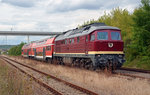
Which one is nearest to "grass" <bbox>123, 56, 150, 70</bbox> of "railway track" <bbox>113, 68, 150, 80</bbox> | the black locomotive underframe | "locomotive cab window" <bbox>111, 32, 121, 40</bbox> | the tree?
the tree

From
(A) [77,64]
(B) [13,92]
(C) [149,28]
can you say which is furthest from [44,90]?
(C) [149,28]

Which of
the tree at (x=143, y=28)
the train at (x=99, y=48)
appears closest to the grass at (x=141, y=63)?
the tree at (x=143, y=28)

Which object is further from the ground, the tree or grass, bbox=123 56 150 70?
the tree

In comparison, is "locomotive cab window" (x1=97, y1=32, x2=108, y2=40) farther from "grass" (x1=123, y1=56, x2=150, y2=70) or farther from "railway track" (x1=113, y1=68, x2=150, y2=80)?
"grass" (x1=123, y1=56, x2=150, y2=70)

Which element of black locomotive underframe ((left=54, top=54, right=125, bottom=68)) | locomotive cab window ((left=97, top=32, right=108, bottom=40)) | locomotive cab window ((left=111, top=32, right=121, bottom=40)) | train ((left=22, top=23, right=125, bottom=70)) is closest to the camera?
black locomotive underframe ((left=54, top=54, right=125, bottom=68))

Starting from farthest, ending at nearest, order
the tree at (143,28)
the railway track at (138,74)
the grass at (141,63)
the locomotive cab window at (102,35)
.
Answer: the grass at (141,63) → the tree at (143,28) → the locomotive cab window at (102,35) → the railway track at (138,74)

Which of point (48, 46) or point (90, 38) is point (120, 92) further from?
point (48, 46)

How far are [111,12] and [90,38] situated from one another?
1022 inches

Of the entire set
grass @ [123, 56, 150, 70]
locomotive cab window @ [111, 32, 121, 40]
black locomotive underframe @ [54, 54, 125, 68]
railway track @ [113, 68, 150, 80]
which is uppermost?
locomotive cab window @ [111, 32, 121, 40]

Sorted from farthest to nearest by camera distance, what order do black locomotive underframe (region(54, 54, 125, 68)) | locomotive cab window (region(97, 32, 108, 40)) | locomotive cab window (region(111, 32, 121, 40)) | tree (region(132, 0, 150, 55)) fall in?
tree (region(132, 0, 150, 55)) < locomotive cab window (region(111, 32, 121, 40)) < locomotive cab window (region(97, 32, 108, 40)) < black locomotive underframe (region(54, 54, 125, 68))

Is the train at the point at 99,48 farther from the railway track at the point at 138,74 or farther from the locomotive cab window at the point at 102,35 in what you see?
the railway track at the point at 138,74

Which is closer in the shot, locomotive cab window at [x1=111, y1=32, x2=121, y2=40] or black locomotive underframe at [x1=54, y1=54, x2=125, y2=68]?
black locomotive underframe at [x1=54, y1=54, x2=125, y2=68]

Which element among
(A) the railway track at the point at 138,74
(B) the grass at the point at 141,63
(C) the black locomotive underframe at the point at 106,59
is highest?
(C) the black locomotive underframe at the point at 106,59

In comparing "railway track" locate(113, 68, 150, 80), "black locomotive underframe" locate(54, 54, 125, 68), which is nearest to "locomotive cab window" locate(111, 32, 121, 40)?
"black locomotive underframe" locate(54, 54, 125, 68)
